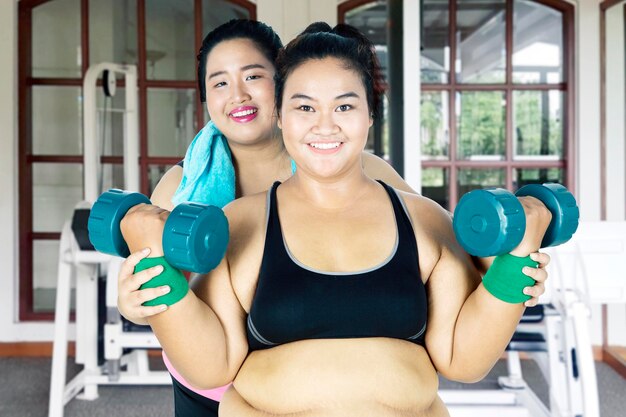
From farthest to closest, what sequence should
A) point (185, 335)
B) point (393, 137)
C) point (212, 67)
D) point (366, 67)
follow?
point (393, 137)
point (212, 67)
point (366, 67)
point (185, 335)

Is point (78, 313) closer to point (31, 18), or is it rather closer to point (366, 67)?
point (31, 18)

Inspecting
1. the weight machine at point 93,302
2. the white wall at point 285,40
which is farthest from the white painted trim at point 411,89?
the white wall at point 285,40

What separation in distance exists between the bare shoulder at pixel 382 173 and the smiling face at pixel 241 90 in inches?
9.2

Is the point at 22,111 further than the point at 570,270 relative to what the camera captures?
Yes

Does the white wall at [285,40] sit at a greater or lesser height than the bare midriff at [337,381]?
greater

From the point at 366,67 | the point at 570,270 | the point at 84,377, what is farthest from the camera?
the point at 84,377

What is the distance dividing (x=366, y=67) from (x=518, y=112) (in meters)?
3.51

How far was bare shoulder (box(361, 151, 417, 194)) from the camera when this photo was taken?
142 cm

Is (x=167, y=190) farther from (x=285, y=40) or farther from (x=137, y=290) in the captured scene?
(x=285, y=40)

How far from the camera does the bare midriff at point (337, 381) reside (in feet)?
3.43

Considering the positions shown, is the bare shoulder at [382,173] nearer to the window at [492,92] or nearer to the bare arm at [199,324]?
the bare arm at [199,324]

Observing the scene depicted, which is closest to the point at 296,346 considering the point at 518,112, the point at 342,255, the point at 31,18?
the point at 342,255

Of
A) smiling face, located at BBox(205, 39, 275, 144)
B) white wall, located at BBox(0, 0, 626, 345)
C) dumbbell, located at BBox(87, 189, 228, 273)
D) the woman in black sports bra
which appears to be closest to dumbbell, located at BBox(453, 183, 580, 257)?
the woman in black sports bra

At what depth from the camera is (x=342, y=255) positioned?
1.10 metres
